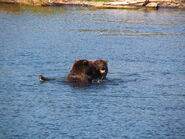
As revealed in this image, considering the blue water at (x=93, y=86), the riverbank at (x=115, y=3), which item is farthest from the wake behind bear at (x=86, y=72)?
the riverbank at (x=115, y=3)

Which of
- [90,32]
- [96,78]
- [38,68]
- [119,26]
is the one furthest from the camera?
[119,26]

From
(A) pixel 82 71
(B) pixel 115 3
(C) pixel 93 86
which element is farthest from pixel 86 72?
(B) pixel 115 3

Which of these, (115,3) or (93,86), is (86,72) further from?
(115,3)

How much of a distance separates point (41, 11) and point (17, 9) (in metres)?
2.37

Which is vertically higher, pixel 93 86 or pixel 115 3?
pixel 93 86

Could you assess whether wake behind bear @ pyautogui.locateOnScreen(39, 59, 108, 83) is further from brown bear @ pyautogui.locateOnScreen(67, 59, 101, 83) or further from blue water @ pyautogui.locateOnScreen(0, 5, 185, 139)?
blue water @ pyautogui.locateOnScreen(0, 5, 185, 139)

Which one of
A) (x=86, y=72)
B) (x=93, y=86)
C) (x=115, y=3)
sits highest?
(x=86, y=72)

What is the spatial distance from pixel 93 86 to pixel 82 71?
0.63 metres

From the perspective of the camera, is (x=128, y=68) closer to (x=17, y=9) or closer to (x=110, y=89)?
(x=110, y=89)

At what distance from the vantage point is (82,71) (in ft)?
63.5

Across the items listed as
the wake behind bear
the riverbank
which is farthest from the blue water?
the riverbank

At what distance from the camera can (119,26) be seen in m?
41.6

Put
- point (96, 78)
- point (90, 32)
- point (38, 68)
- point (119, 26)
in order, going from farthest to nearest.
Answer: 1. point (119, 26)
2. point (90, 32)
3. point (38, 68)
4. point (96, 78)

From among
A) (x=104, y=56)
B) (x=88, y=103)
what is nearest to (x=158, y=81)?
(x=88, y=103)
